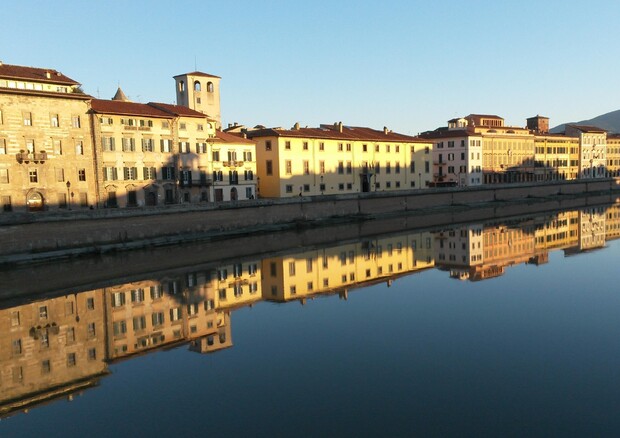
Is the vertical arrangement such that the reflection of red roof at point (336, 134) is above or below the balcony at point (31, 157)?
above

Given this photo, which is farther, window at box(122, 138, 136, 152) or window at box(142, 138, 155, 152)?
window at box(142, 138, 155, 152)

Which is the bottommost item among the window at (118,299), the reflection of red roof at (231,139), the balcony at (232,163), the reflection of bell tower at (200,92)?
the window at (118,299)

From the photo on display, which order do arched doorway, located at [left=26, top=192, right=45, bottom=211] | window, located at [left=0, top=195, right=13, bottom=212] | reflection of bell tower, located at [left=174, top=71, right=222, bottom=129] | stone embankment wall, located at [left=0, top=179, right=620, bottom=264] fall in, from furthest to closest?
reflection of bell tower, located at [left=174, top=71, right=222, bottom=129]
arched doorway, located at [left=26, top=192, right=45, bottom=211]
window, located at [left=0, top=195, right=13, bottom=212]
stone embankment wall, located at [left=0, top=179, right=620, bottom=264]

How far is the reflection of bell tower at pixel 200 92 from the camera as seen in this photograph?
74.0 meters

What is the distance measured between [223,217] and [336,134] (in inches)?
1100

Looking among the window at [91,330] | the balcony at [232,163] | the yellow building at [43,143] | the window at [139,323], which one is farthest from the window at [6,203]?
the window at [139,323]

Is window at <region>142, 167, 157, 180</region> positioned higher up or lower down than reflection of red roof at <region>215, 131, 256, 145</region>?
lower down

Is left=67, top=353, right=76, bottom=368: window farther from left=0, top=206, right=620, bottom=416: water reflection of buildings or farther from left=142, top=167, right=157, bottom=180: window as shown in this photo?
left=142, top=167, right=157, bottom=180: window

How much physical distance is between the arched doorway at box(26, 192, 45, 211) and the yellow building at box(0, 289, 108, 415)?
20.4 meters

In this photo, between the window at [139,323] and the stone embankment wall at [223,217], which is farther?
the stone embankment wall at [223,217]

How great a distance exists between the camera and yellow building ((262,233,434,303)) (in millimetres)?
28531

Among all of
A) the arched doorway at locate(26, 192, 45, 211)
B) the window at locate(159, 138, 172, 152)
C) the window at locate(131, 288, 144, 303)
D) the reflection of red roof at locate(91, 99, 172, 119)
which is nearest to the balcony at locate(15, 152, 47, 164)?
the arched doorway at locate(26, 192, 45, 211)

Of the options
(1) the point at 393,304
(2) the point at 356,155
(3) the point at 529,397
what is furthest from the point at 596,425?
(2) the point at 356,155

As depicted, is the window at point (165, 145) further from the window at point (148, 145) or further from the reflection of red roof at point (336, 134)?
the reflection of red roof at point (336, 134)
